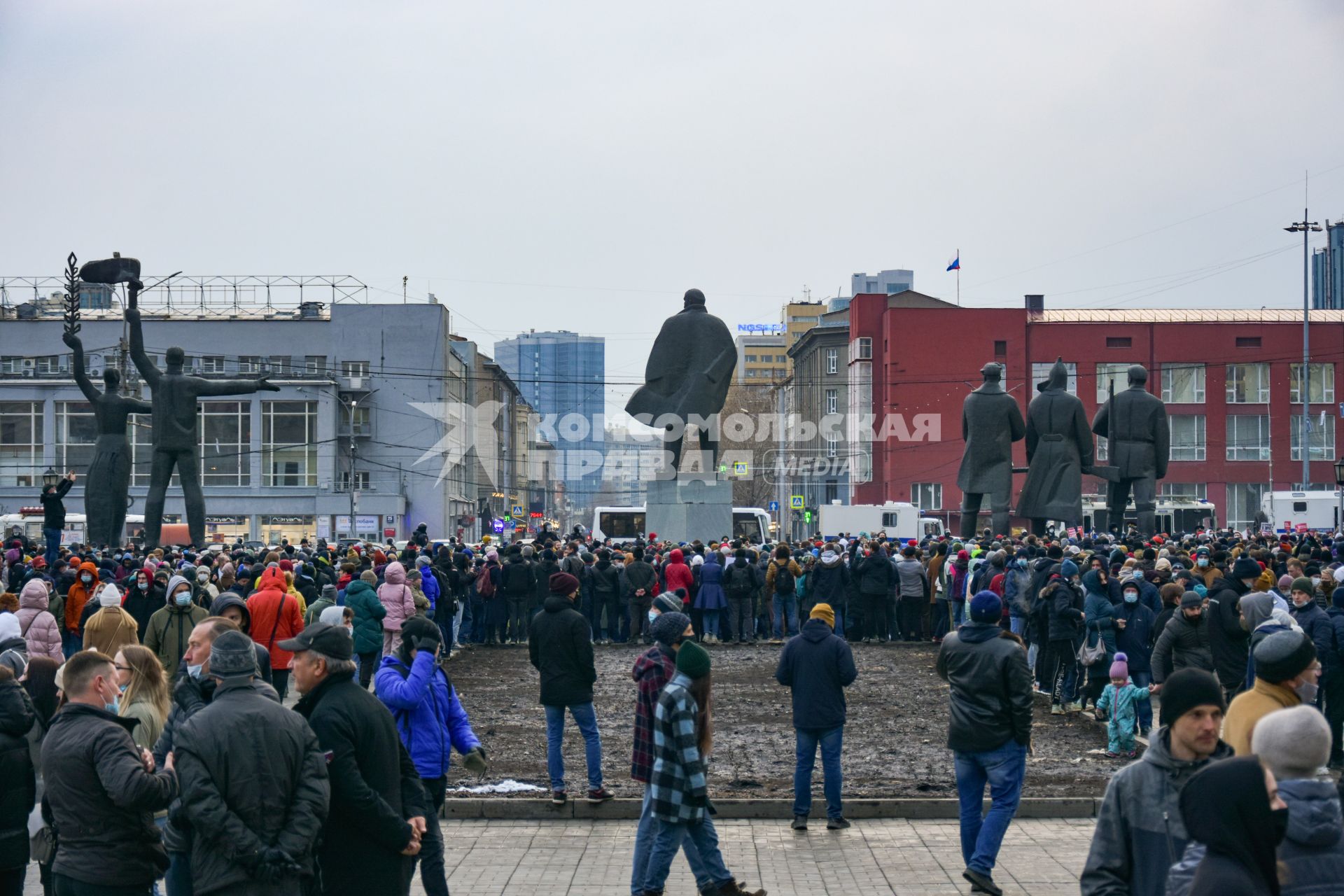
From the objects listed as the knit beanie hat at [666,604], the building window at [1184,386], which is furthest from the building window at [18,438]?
the knit beanie hat at [666,604]

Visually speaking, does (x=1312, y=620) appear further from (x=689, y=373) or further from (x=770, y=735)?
(x=689, y=373)

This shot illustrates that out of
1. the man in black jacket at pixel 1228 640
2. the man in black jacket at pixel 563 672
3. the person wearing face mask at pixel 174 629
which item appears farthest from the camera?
the man in black jacket at pixel 1228 640

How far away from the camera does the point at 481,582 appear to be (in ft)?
76.2

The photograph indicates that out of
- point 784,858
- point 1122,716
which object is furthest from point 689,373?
point 784,858

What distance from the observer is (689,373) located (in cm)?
2538

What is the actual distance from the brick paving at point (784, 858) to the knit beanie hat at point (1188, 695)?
13.3ft

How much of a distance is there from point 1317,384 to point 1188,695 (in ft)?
234

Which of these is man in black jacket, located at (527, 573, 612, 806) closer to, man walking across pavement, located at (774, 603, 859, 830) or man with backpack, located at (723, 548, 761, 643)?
man walking across pavement, located at (774, 603, 859, 830)

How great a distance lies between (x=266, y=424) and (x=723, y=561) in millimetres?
49900

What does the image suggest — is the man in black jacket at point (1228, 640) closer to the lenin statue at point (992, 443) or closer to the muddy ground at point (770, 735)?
the muddy ground at point (770, 735)

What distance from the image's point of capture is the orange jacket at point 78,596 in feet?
56.2

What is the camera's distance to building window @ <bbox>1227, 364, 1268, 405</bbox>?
69375mm

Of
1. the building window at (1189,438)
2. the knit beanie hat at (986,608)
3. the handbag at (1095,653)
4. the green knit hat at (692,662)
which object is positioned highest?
the building window at (1189,438)

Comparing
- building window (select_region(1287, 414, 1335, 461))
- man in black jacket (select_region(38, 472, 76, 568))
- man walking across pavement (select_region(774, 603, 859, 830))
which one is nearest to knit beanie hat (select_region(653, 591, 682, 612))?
man walking across pavement (select_region(774, 603, 859, 830))
